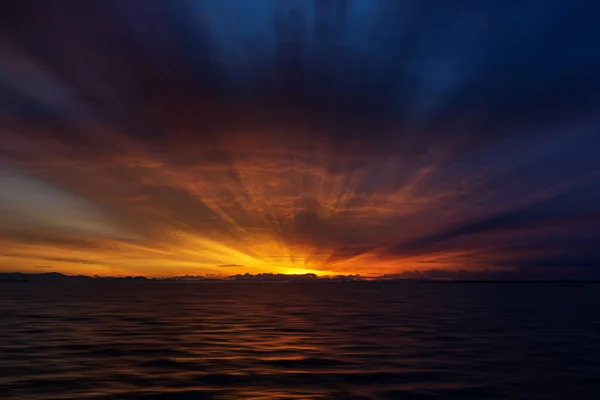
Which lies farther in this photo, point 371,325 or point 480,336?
point 371,325

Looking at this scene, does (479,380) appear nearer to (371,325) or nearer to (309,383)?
(309,383)

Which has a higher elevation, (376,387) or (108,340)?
(108,340)

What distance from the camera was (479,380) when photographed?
2125cm

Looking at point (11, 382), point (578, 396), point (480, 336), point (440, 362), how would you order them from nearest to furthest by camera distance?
1. point (578, 396)
2. point (11, 382)
3. point (440, 362)
4. point (480, 336)

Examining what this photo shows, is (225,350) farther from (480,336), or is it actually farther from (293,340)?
(480,336)

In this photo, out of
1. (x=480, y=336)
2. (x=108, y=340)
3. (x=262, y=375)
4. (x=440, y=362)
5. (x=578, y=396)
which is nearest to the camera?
(x=578, y=396)

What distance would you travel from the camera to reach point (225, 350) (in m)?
29.0

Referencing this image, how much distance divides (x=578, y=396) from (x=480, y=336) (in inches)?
695

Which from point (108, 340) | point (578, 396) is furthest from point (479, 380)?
point (108, 340)

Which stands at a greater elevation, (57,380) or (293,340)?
(293,340)

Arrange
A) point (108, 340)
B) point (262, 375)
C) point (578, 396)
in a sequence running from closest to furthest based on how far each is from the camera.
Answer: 1. point (578, 396)
2. point (262, 375)
3. point (108, 340)

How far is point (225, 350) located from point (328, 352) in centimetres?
556

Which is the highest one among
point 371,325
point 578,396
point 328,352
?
point 371,325

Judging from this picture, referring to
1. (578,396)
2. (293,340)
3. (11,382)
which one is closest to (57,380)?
(11,382)
